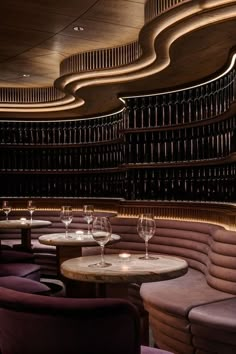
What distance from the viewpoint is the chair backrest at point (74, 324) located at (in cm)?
163

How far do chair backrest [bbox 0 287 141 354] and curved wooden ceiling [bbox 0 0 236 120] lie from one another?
2.57 metres

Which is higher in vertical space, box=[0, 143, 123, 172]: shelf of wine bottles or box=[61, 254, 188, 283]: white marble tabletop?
box=[0, 143, 123, 172]: shelf of wine bottles

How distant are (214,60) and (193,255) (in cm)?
182

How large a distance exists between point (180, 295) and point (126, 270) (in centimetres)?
117

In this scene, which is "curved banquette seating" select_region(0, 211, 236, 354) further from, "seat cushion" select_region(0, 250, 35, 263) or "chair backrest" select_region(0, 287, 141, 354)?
"chair backrest" select_region(0, 287, 141, 354)

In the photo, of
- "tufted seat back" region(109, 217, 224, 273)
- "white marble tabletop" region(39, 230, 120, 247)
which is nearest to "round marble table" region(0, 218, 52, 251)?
"tufted seat back" region(109, 217, 224, 273)

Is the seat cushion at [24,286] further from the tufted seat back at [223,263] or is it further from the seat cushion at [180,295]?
the tufted seat back at [223,263]

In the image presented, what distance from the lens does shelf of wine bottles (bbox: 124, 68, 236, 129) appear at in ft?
18.0

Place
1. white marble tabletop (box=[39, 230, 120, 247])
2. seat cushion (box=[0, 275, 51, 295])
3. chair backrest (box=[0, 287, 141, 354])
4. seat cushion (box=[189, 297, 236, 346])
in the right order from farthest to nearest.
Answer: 1. white marble tabletop (box=[39, 230, 120, 247])
2. seat cushion (box=[0, 275, 51, 295])
3. seat cushion (box=[189, 297, 236, 346])
4. chair backrest (box=[0, 287, 141, 354])

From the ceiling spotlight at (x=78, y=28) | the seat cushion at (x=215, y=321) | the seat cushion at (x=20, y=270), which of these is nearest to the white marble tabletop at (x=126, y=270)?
the seat cushion at (x=215, y=321)

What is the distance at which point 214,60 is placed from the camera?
16.6 ft

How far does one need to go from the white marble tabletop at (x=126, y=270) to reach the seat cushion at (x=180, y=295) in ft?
1.70

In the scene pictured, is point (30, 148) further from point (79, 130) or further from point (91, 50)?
point (91, 50)

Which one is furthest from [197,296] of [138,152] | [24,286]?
[138,152]
